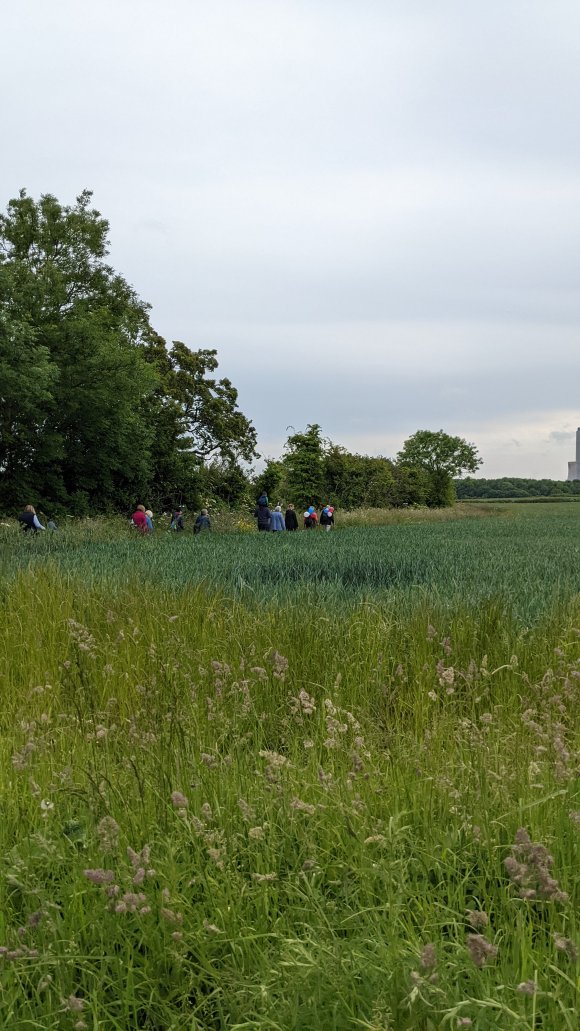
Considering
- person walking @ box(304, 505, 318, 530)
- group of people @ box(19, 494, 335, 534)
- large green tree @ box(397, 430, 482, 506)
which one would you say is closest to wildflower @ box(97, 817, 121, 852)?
group of people @ box(19, 494, 335, 534)

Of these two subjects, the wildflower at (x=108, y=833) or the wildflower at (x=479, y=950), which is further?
the wildflower at (x=108, y=833)

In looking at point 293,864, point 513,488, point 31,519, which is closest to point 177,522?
point 31,519

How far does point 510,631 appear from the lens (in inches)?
252

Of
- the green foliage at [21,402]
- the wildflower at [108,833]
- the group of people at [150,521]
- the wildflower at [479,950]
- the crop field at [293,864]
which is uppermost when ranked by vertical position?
the green foliage at [21,402]

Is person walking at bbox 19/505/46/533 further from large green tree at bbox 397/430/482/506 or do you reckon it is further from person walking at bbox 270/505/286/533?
large green tree at bbox 397/430/482/506

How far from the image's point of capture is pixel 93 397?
3294 cm

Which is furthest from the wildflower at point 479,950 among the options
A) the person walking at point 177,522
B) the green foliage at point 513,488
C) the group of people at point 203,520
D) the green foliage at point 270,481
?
the green foliage at point 513,488

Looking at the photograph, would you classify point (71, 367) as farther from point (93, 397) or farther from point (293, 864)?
point (293, 864)

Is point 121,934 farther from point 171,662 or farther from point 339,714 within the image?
point 171,662

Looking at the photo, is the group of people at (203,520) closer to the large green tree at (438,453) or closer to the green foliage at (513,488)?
the large green tree at (438,453)

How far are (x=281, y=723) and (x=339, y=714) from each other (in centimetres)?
61

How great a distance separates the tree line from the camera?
105 ft

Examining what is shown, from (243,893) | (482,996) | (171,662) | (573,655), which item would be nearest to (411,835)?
(243,893)

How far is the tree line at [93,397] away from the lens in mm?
32062
